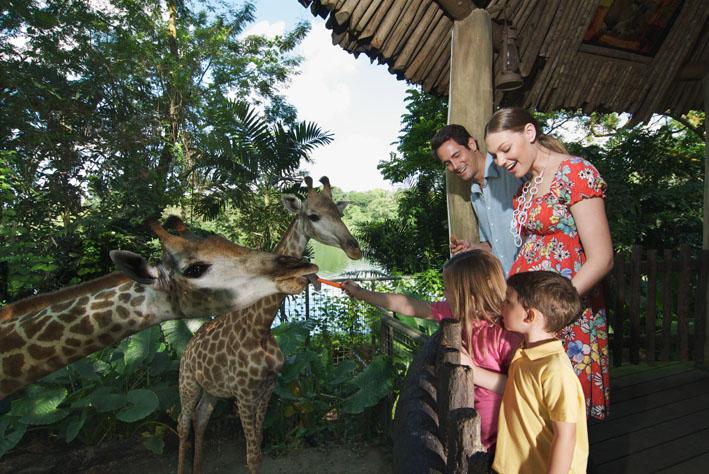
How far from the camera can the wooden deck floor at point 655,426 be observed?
2.39m

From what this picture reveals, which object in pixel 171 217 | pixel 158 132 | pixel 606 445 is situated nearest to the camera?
pixel 171 217

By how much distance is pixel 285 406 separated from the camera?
376cm

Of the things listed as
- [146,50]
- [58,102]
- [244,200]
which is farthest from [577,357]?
[146,50]

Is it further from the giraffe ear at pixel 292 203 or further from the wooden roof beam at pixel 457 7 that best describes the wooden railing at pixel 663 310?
the giraffe ear at pixel 292 203

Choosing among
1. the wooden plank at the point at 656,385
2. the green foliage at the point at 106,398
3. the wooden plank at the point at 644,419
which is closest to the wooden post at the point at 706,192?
the wooden plank at the point at 656,385

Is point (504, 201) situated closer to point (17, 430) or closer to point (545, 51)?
point (545, 51)

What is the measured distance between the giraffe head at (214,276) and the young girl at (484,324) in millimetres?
587

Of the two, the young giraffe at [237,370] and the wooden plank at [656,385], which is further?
the wooden plank at [656,385]

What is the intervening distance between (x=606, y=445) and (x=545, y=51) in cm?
275

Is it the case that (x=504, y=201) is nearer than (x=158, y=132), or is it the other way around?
(x=504, y=201)

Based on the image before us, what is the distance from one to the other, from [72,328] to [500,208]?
6.93 feet

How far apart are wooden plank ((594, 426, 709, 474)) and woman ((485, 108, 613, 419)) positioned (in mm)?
959

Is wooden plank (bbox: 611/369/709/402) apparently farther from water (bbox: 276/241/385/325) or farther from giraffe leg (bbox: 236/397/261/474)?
water (bbox: 276/241/385/325)

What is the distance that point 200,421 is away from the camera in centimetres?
302
